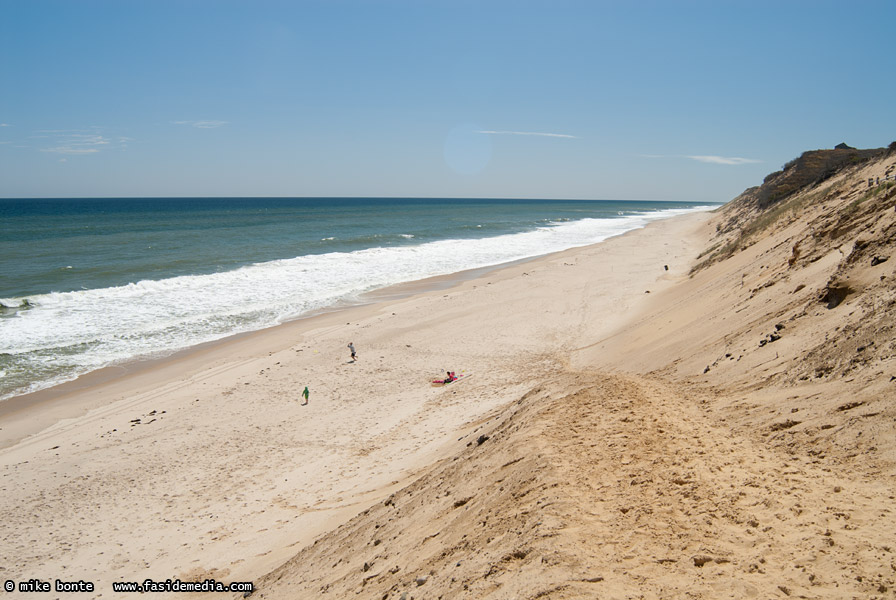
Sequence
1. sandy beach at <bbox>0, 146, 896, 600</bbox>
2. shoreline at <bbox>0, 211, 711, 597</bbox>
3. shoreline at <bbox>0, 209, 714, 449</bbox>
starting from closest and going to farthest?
sandy beach at <bbox>0, 146, 896, 600</bbox> → shoreline at <bbox>0, 211, 711, 597</bbox> → shoreline at <bbox>0, 209, 714, 449</bbox>

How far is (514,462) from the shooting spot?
5.21 meters

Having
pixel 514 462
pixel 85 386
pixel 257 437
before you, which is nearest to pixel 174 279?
pixel 85 386

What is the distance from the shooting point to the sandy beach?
11.9 feet

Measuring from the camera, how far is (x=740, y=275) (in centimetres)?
1312

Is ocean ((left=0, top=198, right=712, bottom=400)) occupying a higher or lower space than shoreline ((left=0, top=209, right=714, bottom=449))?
higher

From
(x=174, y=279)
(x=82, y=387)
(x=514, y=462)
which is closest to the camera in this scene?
(x=514, y=462)

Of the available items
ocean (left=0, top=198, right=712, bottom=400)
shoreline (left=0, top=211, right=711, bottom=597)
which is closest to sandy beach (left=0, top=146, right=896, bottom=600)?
shoreline (left=0, top=211, right=711, bottom=597)

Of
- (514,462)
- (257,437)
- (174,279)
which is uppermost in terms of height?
(174,279)

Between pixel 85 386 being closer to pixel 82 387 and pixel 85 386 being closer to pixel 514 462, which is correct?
pixel 82 387

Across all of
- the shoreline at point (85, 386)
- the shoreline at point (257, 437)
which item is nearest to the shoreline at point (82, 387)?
the shoreline at point (85, 386)

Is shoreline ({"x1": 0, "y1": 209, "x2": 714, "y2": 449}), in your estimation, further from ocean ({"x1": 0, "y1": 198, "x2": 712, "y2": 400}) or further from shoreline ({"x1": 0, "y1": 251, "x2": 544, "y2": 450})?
ocean ({"x1": 0, "y1": 198, "x2": 712, "y2": 400})

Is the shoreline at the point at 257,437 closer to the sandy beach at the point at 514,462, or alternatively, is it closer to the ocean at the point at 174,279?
the sandy beach at the point at 514,462

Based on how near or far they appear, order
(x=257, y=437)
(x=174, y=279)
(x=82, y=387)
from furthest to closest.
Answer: (x=174, y=279)
(x=82, y=387)
(x=257, y=437)

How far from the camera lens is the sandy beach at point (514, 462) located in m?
3.62
